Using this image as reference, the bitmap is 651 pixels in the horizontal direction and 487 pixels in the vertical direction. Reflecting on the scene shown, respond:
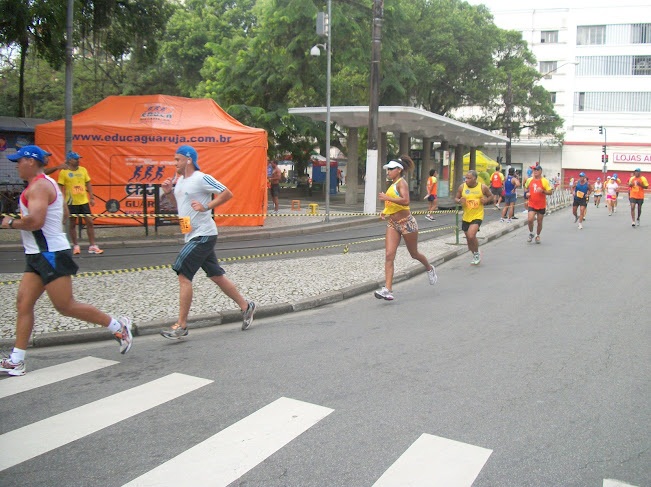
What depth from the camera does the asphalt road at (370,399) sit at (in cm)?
350

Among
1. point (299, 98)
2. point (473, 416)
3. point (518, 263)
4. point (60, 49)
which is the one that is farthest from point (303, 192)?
point (473, 416)

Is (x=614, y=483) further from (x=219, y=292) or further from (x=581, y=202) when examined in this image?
(x=581, y=202)

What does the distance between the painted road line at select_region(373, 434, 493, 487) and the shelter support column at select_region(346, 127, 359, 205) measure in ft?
75.5

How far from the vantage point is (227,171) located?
15.8 metres

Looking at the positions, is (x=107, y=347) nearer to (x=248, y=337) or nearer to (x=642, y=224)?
(x=248, y=337)

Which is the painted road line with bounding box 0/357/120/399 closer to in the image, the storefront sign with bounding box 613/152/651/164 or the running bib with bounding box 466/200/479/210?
the running bib with bounding box 466/200/479/210

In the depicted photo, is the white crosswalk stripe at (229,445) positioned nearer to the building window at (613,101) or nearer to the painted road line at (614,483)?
the painted road line at (614,483)

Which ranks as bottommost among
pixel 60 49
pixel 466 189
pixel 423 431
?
pixel 423 431

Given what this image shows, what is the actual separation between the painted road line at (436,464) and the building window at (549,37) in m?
69.7

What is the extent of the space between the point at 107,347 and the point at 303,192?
26.2 meters

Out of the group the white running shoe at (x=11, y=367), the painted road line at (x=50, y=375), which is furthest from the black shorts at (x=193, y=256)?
the white running shoe at (x=11, y=367)

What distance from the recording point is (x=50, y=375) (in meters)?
5.14

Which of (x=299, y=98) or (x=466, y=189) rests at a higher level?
(x=299, y=98)

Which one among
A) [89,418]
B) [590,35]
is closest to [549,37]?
[590,35]
